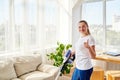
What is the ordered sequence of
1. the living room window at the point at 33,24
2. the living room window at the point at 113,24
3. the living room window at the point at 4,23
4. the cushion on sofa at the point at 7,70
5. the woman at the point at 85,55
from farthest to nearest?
1. the living room window at the point at 113,24
2. the living room window at the point at 33,24
3. the living room window at the point at 4,23
4. the cushion on sofa at the point at 7,70
5. the woman at the point at 85,55

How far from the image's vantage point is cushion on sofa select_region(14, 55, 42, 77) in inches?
137

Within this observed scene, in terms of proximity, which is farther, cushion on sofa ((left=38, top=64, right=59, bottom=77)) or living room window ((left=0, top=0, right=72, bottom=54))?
living room window ((left=0, top=0, right=72, bottom=54))

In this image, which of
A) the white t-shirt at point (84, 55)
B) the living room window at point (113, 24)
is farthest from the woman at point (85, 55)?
the living room window at point (113, 24)

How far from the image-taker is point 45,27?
4562mm

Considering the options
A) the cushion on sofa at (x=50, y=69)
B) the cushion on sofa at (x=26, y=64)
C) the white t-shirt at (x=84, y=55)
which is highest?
the white t-shirt at (x=84, y=55)

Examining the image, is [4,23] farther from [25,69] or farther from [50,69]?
[50,69]

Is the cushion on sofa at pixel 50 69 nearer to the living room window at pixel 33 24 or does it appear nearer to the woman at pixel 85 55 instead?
the living room window at pixel 33 24

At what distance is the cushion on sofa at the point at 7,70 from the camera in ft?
10.1

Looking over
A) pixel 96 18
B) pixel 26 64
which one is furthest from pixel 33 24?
pixel 96 18

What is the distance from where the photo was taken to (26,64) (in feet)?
11.9

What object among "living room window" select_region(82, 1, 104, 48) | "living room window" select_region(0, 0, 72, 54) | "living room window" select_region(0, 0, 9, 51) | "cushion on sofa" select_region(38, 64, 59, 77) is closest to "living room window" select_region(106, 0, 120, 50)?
"living room window" select_region(82, 1, 104, 48)

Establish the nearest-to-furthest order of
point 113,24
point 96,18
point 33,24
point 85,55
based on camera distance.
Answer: point 85,55 → point 33,24 → point 113,24 → point 96,18

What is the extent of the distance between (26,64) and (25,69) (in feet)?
0.35

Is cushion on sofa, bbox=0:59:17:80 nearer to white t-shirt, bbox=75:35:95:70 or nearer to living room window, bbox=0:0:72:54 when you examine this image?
living room window, bbox=0:0:72:54
